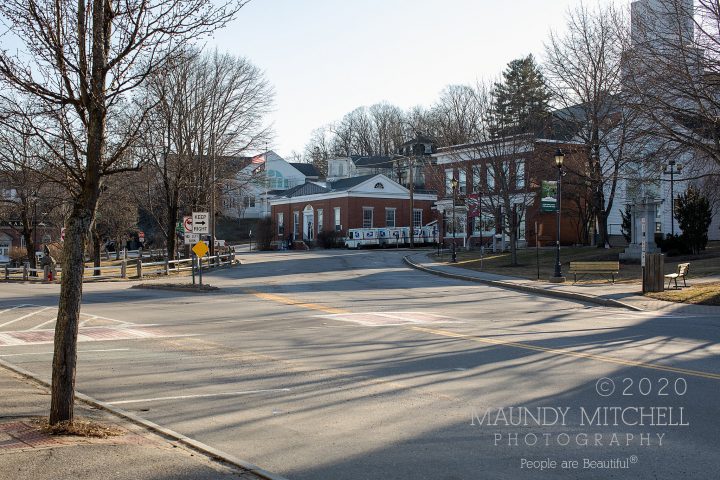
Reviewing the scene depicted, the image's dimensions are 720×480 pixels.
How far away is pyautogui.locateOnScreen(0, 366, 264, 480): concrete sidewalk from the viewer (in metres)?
5.96

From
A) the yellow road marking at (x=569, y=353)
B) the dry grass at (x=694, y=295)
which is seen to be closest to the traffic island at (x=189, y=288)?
the yellow road marking at (x=569, y=353)

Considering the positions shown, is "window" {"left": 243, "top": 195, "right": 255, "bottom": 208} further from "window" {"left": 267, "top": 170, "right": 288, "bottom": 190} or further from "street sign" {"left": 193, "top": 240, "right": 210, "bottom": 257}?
"street sign" {"left": 193, "top": 240, "right": 210, "bottom": 257}

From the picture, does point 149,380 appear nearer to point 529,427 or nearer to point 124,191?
point 529,427

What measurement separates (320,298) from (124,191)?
30101mm

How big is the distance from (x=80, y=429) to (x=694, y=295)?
22925 millimetres

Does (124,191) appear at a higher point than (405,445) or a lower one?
higher

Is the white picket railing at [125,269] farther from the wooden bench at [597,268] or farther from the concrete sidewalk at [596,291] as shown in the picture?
the wooden bench at [597,268]

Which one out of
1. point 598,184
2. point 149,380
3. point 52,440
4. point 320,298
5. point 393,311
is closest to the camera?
point 52,440

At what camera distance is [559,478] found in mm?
6164

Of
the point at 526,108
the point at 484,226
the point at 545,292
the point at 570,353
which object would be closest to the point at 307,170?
the point at 484,226

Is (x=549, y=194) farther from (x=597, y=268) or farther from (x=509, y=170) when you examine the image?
(x=509, y=170)

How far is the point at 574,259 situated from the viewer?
1687 inches

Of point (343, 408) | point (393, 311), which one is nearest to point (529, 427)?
point (343, 408)

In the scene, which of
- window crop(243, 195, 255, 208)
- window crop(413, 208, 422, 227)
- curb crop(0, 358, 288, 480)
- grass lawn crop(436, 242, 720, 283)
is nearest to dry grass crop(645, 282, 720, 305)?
grass lawn crop(436, 242, 720, 283)
